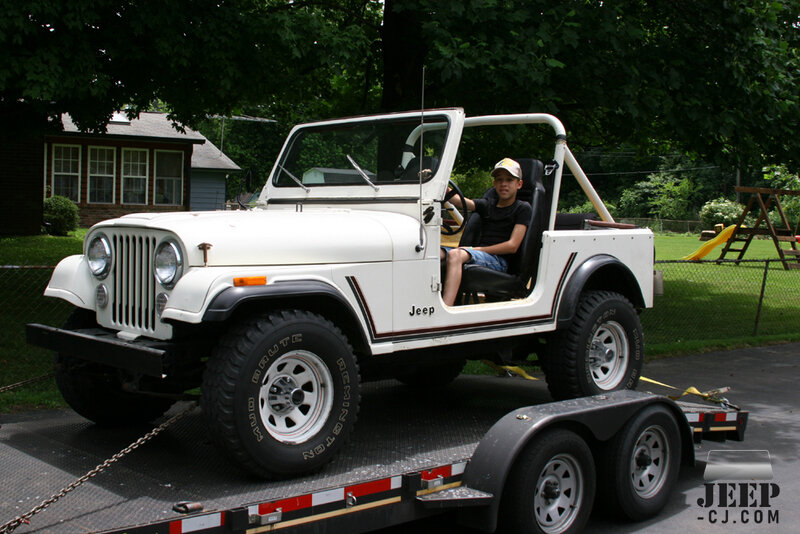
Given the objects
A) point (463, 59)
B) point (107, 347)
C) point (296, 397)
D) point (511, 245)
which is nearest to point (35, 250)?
point (463, 59)

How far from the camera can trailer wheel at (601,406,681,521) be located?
15.0 ft

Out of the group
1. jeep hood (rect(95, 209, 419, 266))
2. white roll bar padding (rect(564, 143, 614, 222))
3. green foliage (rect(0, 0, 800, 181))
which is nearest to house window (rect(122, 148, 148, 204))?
green foliage (rect(0, 0, 800, 181))

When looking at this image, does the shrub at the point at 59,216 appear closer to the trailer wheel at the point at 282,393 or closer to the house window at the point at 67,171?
the house window at the point at 67,171

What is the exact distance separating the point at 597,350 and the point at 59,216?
23.2 metres

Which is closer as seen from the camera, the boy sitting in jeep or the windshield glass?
the windshield glass

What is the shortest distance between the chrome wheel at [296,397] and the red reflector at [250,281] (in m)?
0.36

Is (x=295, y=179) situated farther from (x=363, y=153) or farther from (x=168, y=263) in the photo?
(x=168, y=263)

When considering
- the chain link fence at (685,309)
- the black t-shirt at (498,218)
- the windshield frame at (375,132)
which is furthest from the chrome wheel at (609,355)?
the windshield frame at (375,132)

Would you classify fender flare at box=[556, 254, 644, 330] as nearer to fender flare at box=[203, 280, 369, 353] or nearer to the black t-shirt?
the black t-shirt

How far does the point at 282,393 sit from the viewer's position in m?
3.91

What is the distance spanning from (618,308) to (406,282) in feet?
6.24

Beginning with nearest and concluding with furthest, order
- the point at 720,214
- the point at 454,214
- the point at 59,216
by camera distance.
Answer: the point at 454,214 → the point at 59,216 → the point at 720,214

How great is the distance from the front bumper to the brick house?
1039 inches

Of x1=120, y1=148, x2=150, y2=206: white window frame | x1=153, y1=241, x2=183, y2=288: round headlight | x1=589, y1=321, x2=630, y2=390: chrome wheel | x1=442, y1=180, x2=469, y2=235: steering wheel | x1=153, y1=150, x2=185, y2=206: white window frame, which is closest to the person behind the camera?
x1=153, y1=241, x2=183, y2=288: round headlight
